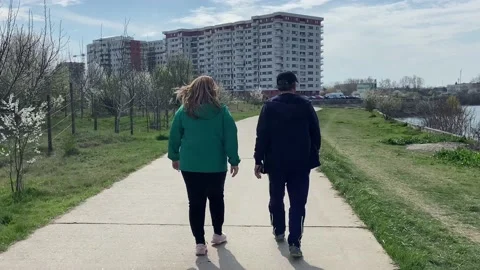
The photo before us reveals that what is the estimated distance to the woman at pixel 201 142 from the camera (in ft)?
14.9

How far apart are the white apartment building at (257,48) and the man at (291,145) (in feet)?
339

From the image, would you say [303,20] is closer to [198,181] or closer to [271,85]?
[271,85]

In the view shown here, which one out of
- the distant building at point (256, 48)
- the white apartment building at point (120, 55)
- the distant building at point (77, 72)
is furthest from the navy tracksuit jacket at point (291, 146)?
the distant building at point (256, 48)

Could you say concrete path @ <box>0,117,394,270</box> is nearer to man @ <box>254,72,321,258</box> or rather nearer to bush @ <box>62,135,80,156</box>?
man @ <box>254,72,321,258</box>

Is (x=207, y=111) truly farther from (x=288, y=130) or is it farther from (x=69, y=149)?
(x=69, y=149)

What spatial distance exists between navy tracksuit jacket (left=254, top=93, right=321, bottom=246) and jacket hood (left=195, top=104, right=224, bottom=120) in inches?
17.6

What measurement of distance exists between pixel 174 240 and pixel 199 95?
5.15 feet

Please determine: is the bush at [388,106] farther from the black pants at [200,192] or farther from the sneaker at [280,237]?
the black pants at [200,192]

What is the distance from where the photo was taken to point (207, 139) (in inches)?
179

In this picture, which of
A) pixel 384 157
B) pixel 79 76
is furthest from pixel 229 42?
→ pixel 384 157

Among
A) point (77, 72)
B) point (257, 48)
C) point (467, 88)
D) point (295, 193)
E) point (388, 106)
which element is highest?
point (257, 48)

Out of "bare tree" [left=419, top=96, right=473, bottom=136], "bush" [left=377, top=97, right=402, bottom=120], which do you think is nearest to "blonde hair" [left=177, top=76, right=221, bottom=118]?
"bare tree" [left=419, top=96, right=473, bottom=136]

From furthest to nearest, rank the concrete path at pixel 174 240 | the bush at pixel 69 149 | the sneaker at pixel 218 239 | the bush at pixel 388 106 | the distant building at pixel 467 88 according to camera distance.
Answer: the distant building at pixel 467 88 → the bush at pixel 388 106 → the bush at pixel 69 149 → the sneaker at pixel 218 239 → the concrete path at pixel 174 240

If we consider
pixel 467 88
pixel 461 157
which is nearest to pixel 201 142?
pixel 461 157
